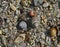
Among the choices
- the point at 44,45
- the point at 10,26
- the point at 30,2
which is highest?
the point at 30,2

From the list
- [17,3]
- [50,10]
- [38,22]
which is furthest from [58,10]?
[17,3]

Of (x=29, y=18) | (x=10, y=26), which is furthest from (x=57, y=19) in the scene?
(x=10, y=26)

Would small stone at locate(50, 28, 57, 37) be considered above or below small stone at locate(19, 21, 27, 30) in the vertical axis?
below

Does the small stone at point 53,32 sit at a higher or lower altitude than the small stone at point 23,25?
lower

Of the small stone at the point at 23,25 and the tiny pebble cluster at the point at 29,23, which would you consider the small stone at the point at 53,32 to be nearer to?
the tiny pebble cluster at the point at 29,23

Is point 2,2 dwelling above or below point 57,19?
above

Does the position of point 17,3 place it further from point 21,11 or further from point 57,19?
point 57,19

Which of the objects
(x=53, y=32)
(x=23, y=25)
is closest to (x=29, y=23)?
(x=23, y=25)

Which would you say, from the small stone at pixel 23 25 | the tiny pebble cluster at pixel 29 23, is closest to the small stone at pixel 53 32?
the tiny pebble cluster at pixel 29 23

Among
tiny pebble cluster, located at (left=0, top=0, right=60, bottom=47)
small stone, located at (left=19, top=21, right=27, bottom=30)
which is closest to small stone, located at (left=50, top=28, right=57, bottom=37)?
tiny pebble cluster, located at (left=0, top=0, right=60, bottom=47)

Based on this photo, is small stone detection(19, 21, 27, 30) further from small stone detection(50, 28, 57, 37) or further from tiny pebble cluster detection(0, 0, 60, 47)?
small stone detection(50, 28, 57, 37)
